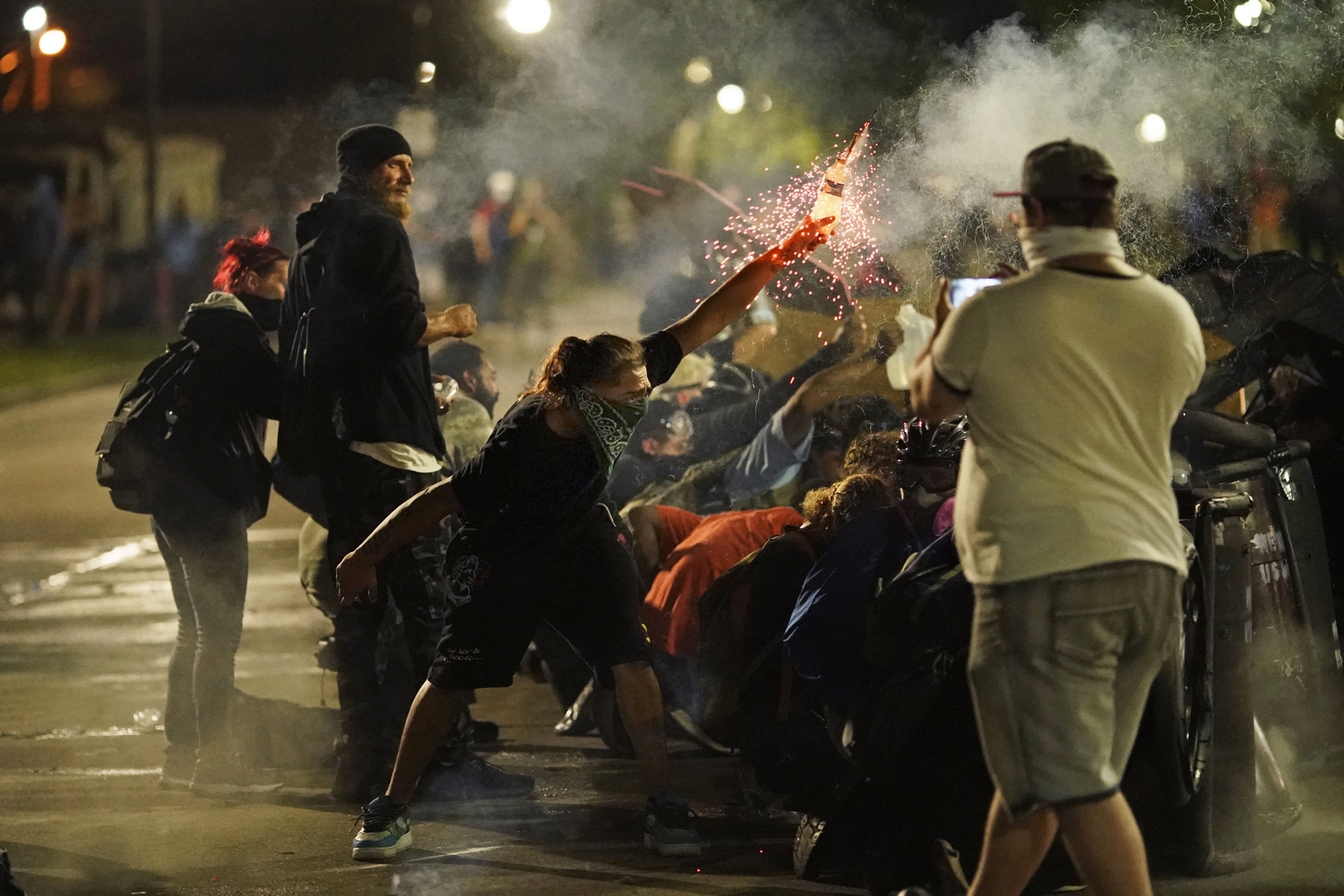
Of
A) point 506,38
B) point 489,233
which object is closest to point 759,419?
point 506,38

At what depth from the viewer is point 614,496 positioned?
6.71 meters

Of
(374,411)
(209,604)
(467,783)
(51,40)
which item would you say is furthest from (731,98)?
(51,40)

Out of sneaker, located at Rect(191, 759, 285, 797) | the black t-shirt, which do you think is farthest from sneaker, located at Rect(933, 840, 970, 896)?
sneaker, located at Rect(191, 759, 285, 797)

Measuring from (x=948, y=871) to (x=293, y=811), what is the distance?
7.54 ft

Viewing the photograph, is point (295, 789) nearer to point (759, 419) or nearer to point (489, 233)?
point (759, 419)

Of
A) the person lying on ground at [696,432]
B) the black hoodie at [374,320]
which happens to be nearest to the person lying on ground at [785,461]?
the person lying on ground at [696,432]

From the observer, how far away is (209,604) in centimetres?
601

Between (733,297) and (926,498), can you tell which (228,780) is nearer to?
(733,297)

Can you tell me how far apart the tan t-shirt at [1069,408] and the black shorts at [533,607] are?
5.49ft

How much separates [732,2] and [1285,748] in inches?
173

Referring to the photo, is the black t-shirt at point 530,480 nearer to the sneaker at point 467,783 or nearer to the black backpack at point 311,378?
the black backpack at point 311,378

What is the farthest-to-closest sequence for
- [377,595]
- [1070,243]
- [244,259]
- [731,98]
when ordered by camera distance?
[731,98]
[244,259]
[377,595]
[1070,243]

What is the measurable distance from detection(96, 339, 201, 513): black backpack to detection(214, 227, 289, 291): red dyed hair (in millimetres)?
308

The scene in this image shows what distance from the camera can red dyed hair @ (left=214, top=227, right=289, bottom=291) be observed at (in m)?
6.24
